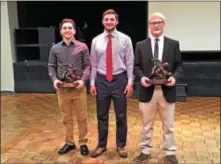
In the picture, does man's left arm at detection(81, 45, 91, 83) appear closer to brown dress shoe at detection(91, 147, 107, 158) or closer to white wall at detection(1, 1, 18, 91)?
brown dress shoe at detection(91, 147, 107, 158)

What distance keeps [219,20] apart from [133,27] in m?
2.15

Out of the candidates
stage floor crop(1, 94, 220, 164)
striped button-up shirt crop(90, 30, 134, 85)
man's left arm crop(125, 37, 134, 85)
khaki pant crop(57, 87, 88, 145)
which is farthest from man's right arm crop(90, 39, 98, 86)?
stage floor crop(1, 94, 220, 164)

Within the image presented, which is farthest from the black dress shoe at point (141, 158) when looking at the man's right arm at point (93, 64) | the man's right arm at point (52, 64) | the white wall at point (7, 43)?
the white wall at point (7, 43)

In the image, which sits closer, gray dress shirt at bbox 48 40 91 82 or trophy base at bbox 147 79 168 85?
trophy base at bbox 147 79 168 85

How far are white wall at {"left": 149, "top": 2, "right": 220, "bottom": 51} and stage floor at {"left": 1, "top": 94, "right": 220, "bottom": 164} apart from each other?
92cm

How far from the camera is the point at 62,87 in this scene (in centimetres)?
320

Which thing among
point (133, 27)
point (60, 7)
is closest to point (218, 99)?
point (133, 27)

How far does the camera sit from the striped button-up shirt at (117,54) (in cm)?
315

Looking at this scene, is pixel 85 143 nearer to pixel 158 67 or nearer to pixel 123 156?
pixel 123 156

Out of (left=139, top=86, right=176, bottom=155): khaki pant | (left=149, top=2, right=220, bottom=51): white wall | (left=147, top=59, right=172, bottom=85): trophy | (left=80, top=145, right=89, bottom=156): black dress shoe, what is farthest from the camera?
(left=149, top=2, right=220, bottom=51): white wall

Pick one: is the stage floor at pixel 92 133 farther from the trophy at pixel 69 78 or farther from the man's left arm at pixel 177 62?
the man's left arm at pixel 177 62

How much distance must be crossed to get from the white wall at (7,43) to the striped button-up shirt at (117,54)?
3212 mm

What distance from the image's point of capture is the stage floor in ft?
11.0

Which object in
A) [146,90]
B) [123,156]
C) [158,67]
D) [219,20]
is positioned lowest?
[123,156]
